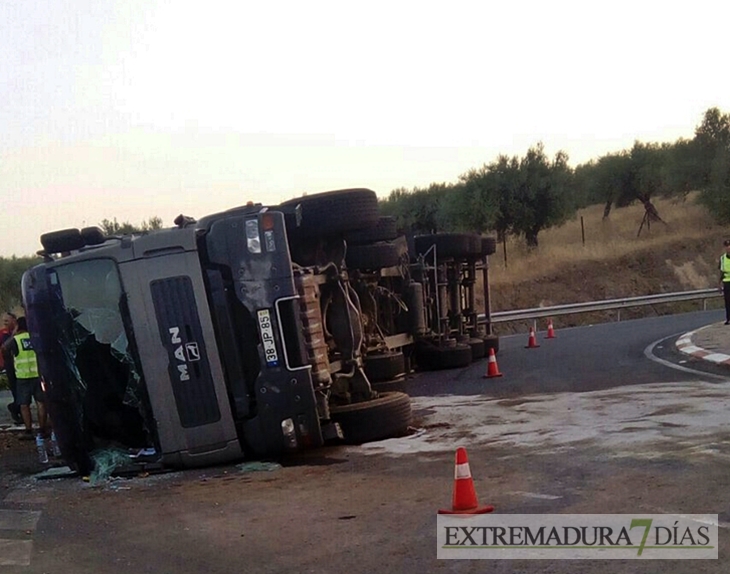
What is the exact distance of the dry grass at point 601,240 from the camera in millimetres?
37531

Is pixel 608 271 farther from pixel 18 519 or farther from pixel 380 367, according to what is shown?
pixel 18 519

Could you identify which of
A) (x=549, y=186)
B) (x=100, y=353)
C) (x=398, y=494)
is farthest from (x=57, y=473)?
(x=549, y=186)

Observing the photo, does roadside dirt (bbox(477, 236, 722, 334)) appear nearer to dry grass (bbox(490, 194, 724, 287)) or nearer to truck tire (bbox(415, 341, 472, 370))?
dry grass (bbox(490, 194, 724, 287))

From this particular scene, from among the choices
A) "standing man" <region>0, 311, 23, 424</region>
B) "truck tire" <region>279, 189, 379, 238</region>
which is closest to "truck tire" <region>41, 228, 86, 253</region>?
"truck tire" <region>279, 189, 379, 238</region>

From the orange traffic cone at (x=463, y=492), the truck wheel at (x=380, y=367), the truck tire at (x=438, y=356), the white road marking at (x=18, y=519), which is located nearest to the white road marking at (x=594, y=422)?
the truck wheel at (x=380, y=367)

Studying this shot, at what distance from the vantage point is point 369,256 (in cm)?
1179

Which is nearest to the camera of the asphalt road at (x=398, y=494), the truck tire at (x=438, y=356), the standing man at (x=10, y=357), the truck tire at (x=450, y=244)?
the asphalt road at (x=398, y=494)

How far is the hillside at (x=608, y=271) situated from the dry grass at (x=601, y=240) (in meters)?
0.04

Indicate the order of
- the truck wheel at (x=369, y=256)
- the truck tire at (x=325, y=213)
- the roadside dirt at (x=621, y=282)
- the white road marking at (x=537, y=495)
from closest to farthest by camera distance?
the white road marking at (x=537, y=495), the truck tire at (x=325, y=213), the truck wheel at (x=369, y=256), the roadside dirt at (x=621, y=282)

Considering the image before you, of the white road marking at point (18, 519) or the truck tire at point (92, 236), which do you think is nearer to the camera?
the white road marking at point (18, 519)

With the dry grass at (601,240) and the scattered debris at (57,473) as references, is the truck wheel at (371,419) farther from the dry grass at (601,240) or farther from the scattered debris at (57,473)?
the dry grass at (601,240)

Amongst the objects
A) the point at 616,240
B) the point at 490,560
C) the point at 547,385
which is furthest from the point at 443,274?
the point at 616,240

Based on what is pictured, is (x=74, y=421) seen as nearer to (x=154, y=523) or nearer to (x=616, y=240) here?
(x=154, y=523)

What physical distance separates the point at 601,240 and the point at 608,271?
10.6m
